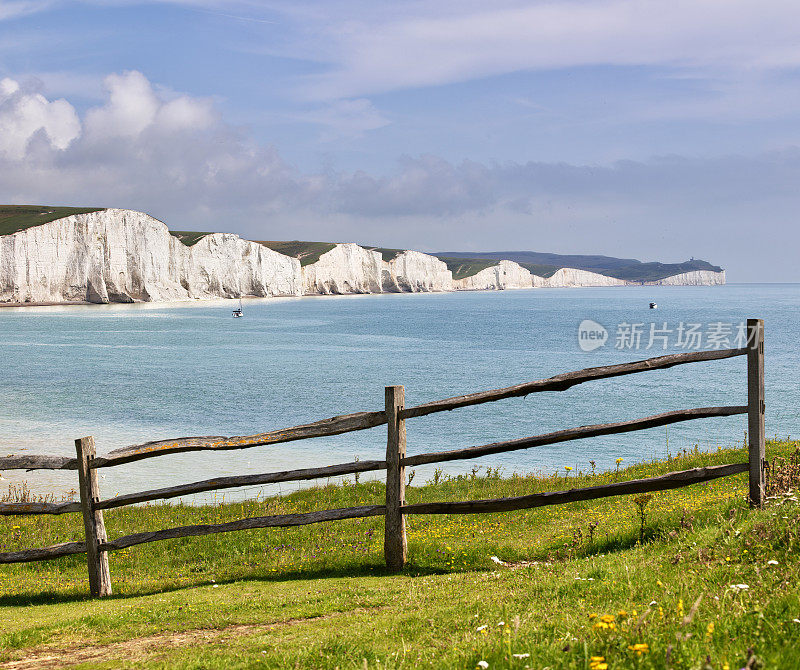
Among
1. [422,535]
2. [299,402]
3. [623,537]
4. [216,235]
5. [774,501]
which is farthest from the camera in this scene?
[216,235]

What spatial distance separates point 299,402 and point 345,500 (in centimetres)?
2138

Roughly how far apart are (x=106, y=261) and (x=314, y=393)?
317ft

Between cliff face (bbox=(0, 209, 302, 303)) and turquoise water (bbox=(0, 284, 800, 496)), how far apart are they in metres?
36.9

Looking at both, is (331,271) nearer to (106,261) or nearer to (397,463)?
(106,261)

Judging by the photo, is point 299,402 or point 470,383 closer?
point 299,402

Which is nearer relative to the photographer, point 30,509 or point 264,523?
point 264,523

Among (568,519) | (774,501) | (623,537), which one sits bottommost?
(568,519)

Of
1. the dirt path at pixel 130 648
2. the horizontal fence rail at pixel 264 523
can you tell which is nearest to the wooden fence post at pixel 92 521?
the horizontal fence rail at pixel 264 523

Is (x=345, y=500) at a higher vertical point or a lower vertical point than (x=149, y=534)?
lower

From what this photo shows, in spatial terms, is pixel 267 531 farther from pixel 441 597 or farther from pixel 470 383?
pixel 470 383

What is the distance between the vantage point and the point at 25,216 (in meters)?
125

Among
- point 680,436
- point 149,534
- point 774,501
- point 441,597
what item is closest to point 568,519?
point 774,501

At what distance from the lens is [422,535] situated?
10016 mm

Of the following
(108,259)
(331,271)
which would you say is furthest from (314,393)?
(331,271)
